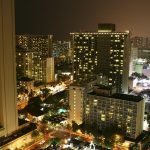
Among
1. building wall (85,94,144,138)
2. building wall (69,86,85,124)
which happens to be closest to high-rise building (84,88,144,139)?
building wall (85,94,144,138)

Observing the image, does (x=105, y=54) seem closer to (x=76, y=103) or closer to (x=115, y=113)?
(x=76, y=103)

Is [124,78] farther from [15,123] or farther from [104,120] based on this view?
[15,123]

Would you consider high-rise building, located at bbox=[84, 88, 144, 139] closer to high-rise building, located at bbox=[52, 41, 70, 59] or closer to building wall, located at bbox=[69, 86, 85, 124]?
building wall, located at bbox=[69, 86, 85, 124]

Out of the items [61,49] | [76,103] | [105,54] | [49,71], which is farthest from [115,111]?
[61,49]

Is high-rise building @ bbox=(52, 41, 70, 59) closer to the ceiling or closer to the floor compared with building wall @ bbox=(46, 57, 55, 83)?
closer to the ceiling

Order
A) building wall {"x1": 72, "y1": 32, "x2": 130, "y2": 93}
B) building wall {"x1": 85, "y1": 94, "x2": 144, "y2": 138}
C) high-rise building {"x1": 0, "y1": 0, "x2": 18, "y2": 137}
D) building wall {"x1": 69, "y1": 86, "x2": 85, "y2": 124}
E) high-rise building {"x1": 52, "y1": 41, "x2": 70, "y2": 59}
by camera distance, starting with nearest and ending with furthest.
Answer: high-rise building {"x1": 0, "y1": 0, "x2": 18, "y2": 137} → building wall {"x1": 85, "y1": 94, "x2": 144, "y2": 138} → building wall {"x1": 69, "y1": 86, "x2": 85, "y2": 124} → building wall {"x1": 72, "y1": 32, "x2": 130, "y2": 93} → high-rise building {"x1": 52, "y1": 41, "x2": 70, "y2": 59}

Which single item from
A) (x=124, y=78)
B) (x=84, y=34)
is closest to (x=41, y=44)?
(x=84, y=34)
